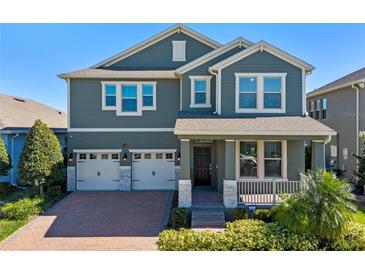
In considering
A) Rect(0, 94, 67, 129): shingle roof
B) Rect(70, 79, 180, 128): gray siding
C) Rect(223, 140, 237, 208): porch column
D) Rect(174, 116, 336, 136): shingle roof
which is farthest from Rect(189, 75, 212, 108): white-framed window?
Rect(0, 94, 67, 129): shingle roof

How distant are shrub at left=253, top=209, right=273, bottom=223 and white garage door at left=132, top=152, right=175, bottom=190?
6.12 meters

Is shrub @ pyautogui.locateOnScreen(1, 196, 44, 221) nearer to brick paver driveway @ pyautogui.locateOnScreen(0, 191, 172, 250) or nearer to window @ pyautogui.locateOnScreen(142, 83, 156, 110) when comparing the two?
brick paver driveway @ pyautogui.locateOnScreen(0, 191, 172, 250)

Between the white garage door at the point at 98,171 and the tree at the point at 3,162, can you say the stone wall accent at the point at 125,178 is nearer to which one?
the white garage door at the point at 98,171

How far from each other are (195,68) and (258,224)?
8.16 metres

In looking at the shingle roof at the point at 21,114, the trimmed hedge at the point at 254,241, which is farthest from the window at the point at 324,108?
the shingle roof at the point at 21,114

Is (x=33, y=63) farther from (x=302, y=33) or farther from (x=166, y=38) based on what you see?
(x=302, y=33)

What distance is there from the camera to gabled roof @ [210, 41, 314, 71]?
1134 cm

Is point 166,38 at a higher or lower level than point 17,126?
higher

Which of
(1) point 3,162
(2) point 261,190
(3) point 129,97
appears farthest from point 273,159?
(1) point 3,162

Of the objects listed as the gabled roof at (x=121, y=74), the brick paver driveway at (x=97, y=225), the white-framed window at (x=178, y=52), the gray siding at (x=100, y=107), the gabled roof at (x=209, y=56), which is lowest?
the brick paver driveway at (x=97, y=225)

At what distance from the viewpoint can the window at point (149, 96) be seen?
547 inches

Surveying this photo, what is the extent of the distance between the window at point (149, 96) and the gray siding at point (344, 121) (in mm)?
12303
